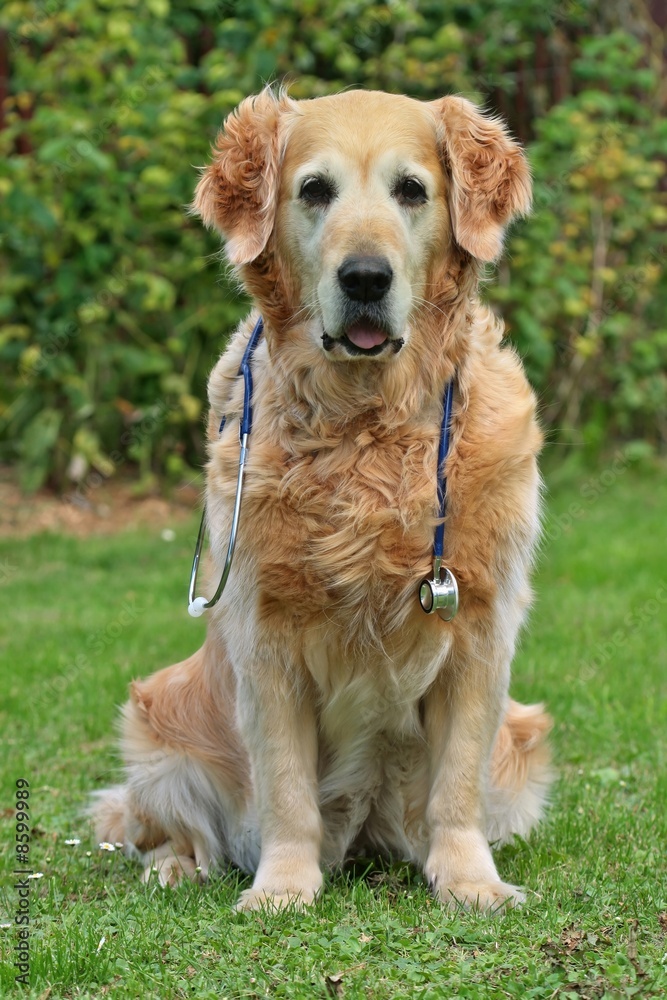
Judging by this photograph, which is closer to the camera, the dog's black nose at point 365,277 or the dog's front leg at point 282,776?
the dog's black nose at point 365,277

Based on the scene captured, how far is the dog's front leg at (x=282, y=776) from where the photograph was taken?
2.94 meters

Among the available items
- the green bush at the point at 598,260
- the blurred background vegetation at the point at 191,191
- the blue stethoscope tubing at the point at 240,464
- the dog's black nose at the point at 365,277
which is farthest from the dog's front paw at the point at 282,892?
the green bush at the point at 598,260

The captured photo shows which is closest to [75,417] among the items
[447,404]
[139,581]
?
→ [139,581]

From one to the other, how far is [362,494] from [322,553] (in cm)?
18

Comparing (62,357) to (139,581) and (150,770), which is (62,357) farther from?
(150,770)

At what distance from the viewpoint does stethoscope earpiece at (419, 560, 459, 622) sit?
2.76 metres

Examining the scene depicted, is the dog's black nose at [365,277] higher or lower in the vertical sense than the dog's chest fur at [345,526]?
higher

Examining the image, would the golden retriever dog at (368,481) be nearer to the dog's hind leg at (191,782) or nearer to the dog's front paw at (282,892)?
the dog's front paw at (282,892)

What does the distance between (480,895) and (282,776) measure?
55cm

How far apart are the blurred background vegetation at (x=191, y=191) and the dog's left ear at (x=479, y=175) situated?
432cm

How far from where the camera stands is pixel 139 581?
643 centimetres

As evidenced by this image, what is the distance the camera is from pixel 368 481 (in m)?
2.88

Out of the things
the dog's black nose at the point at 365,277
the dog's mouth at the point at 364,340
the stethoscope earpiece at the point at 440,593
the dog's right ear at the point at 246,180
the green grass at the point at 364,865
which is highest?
the dog's right ear at the point at 246,180

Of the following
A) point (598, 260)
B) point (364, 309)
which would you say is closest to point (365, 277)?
point (364, 309)
